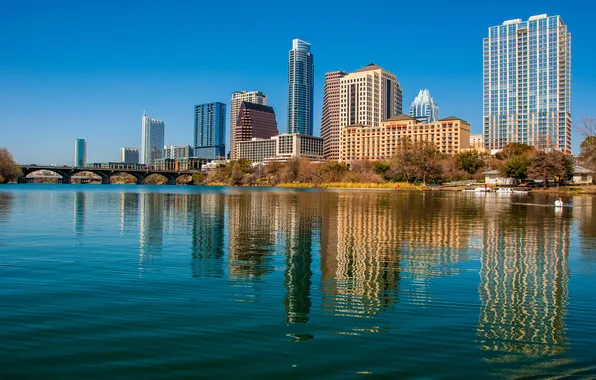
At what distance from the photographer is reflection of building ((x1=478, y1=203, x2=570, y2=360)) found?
28.8 ft

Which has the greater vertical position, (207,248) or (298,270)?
(207,248)

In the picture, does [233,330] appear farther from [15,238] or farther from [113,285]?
Result: [15,238]

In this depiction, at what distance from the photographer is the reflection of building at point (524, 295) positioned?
28.8ft

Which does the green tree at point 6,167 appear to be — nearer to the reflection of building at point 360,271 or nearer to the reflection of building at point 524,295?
the reflection of building at point 360,271

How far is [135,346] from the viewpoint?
8.23 meters

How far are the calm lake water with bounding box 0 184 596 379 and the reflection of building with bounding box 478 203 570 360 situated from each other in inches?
2.2

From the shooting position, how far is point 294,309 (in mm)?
10656

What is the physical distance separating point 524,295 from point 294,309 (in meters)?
6.49

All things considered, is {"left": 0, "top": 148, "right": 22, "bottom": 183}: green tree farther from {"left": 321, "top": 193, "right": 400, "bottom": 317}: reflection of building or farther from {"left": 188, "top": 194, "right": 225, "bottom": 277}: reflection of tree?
{"left": 321, "top": 193, "right": 400, "bottom": 317}: reflection of building

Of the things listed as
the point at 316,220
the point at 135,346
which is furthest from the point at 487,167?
the point at 135,346

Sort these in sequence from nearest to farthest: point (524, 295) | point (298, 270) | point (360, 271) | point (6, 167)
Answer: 1. point (524, 295)
2. point (360, 271)
3. point (298, 270)
4. point (6, 167)

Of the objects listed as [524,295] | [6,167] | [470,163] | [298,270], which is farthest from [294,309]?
[6,167]

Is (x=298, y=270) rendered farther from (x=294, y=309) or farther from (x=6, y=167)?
(x=6, y=167)

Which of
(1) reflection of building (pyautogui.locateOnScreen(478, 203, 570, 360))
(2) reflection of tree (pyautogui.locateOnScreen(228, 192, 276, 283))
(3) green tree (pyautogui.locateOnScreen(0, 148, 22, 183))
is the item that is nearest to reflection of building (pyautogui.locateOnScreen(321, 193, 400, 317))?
(2) reflection of tree (pyautogui.locateOnScreen(228, 192, 276, 283))
